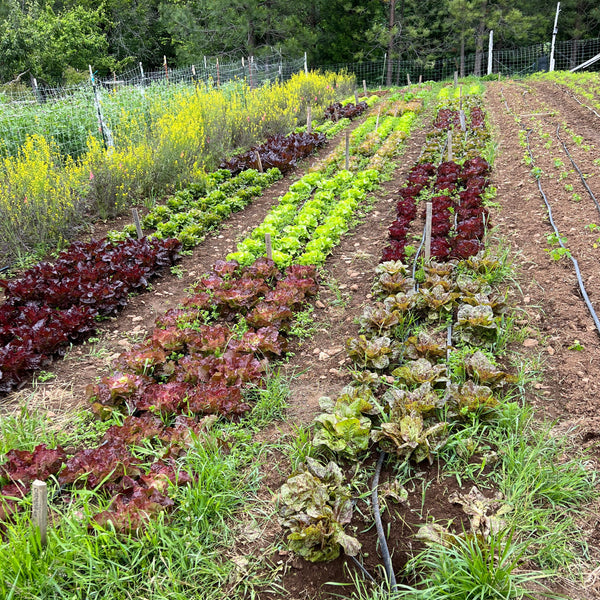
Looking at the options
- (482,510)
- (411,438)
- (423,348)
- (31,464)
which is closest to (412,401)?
(411,438)

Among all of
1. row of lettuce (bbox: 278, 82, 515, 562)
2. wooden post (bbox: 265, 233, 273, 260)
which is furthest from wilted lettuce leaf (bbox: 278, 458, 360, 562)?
wooden post (bbox: 265, 233, 273, 260)

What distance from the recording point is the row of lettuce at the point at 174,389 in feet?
8.76

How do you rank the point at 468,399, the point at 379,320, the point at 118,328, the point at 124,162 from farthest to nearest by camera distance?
the point at 124,162, the point at 118,328, the point at 379,320, the point at 468,399

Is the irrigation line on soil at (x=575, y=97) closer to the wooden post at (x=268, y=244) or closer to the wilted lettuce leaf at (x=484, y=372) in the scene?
the wooden post at (x=268, y=244)

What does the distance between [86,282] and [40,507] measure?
3.20 m

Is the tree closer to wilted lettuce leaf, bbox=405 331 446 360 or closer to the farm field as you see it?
the farm field

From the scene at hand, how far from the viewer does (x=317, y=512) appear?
2439mm

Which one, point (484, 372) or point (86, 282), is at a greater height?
point (86, 282)

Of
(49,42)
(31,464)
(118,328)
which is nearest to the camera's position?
(31,464)

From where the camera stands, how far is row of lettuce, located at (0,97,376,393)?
13.4 ft

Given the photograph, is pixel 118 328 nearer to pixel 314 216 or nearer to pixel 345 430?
pixel 345 430

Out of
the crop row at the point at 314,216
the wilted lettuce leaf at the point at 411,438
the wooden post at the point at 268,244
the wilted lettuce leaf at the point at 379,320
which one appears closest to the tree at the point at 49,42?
the crop row at the point at 314,216

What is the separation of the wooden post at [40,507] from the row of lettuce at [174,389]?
263mm

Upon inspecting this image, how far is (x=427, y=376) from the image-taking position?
3.34 metres
